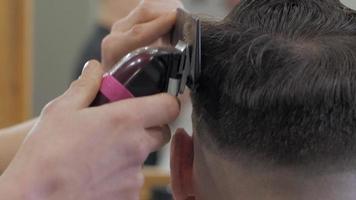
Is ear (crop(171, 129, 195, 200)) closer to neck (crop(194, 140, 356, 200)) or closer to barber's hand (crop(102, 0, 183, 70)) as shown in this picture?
neck (crop(194, 140, 356, 200))

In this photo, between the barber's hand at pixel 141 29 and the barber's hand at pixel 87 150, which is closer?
the barber's hand at pixel 87 150

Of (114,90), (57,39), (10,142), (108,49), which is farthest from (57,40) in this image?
(114,90)

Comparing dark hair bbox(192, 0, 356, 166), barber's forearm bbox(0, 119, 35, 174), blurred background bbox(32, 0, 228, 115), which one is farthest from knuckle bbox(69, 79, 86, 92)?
blurred background bbox(32, 0, 228, 115)

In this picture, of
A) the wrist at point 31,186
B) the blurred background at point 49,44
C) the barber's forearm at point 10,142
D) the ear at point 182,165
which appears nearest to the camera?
the wrist at point 31,186

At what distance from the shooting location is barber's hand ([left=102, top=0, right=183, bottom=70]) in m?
1.01

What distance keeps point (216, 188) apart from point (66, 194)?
20cm

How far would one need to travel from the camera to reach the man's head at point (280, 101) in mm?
777

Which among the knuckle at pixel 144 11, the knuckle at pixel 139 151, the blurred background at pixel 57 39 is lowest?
the blurred background at pixel 57 39

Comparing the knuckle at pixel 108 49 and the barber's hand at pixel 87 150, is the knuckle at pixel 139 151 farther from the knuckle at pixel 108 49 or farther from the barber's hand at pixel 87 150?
the knuckle at pixel 108 49

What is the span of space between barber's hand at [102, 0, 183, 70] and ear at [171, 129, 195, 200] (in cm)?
17

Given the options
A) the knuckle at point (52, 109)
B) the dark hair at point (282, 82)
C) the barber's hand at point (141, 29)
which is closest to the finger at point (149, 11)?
the barber's hand at point (141, 29)

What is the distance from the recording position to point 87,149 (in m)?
0.76

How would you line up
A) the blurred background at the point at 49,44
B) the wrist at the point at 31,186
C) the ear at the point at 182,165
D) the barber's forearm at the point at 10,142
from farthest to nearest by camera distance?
the blurred background at the point at 49,44
the barber's forearm at the point at 10,142
the ear at the point at 182,165
the wrist at the point at 31,186

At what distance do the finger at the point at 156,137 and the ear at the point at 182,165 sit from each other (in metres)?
0.09
